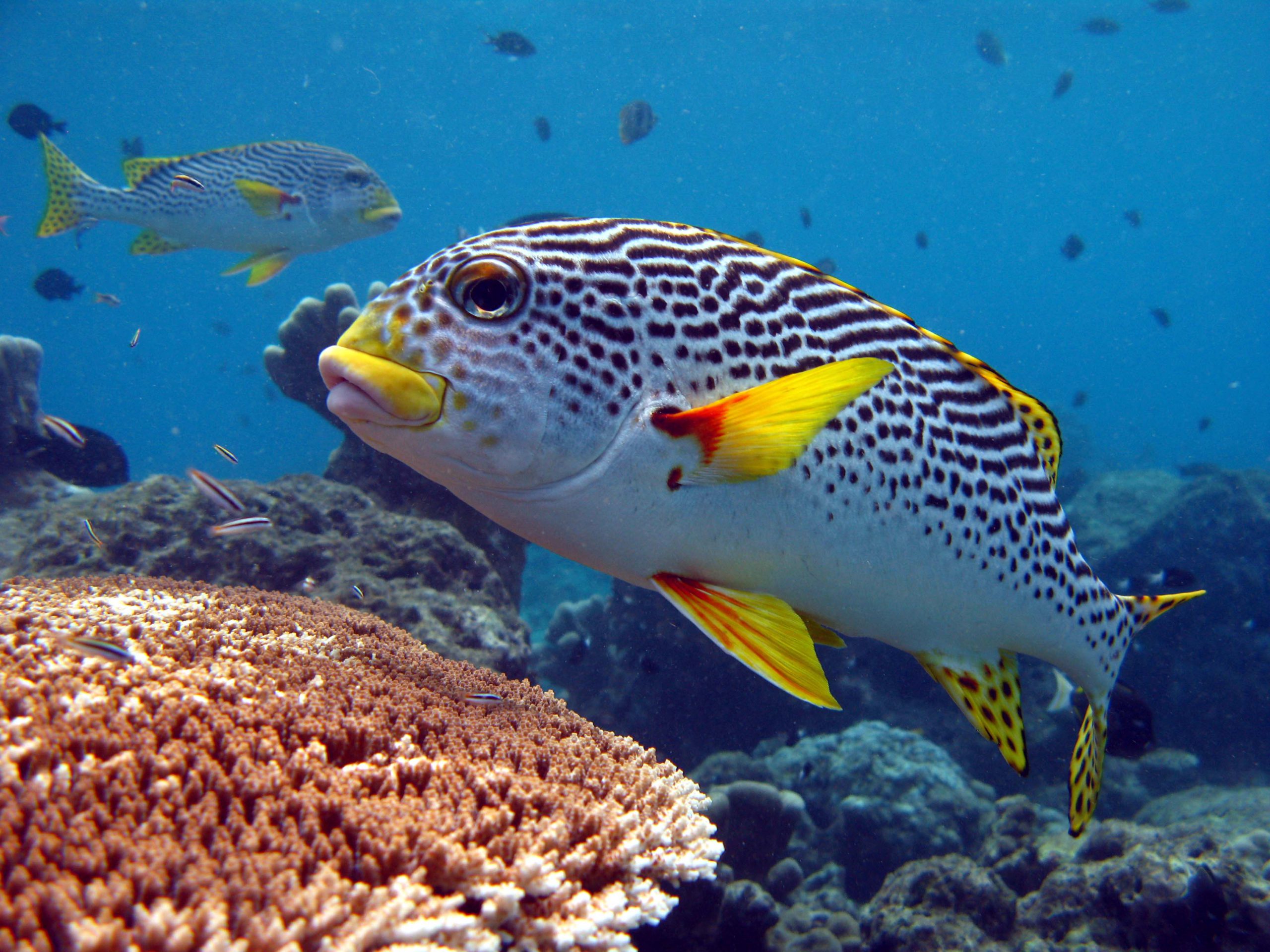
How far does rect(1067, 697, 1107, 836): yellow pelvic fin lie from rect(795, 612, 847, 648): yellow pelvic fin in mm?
1362

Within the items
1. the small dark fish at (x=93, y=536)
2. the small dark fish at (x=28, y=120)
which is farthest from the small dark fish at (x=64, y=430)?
the small dark fish at (x=28, y=120)

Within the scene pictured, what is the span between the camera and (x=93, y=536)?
205 inches

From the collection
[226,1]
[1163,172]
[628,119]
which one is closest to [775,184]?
[1163,172]

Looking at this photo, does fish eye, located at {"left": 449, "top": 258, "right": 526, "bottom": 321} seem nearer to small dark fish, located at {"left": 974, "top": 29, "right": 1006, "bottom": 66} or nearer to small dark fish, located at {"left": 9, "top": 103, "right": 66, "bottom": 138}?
small dark fish, located at {"left": 9, "top": 103, "right": 66, "bottom": 138}

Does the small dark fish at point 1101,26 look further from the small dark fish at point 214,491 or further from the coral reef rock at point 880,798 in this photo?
the small dark fish at point 214,491

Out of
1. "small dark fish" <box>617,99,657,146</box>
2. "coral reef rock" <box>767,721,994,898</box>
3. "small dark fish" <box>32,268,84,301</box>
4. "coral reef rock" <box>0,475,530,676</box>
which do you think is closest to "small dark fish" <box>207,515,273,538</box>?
"coral reef rock" <box>0,475,530,676</box>

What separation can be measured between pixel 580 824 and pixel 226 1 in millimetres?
58848

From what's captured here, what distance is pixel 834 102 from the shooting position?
7081 cm

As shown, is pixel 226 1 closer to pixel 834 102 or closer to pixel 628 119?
pixel 628 119

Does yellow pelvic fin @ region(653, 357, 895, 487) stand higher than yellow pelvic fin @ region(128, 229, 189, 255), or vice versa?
yellow pelvic fin @ region(128, 229, 189, 255)

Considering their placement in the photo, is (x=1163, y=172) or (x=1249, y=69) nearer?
(x=1249, y=69)

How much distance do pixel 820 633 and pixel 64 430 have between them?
25.0ft

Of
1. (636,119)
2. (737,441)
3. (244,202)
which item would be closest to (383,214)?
(244,202)

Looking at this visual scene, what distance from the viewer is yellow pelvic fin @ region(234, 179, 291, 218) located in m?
5.76
